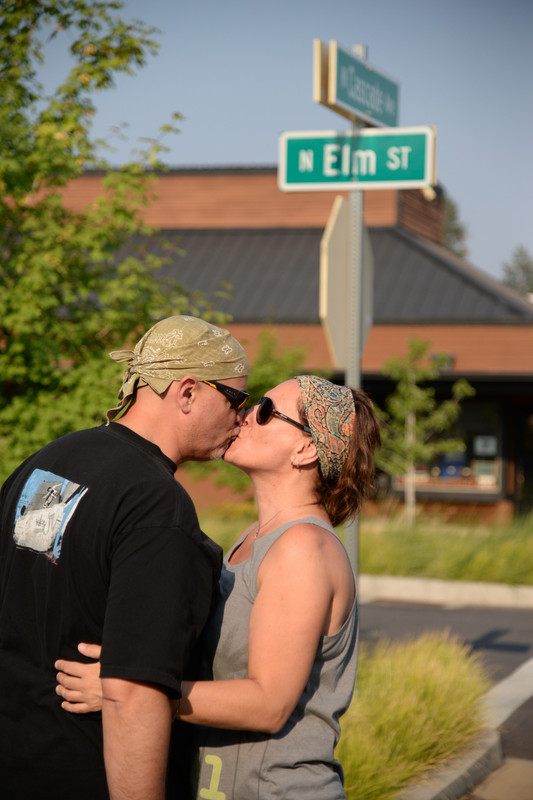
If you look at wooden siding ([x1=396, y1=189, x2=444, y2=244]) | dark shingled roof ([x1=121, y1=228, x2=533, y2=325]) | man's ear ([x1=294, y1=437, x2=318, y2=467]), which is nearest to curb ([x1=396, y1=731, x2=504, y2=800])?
man's ear ([x1=294, y1=437, x2=318, y2=467])

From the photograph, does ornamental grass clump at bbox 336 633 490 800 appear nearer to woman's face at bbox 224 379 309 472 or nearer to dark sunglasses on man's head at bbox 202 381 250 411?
woman's face at bbox 224 379 309 472

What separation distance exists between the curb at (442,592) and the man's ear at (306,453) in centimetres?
1008

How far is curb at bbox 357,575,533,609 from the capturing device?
1220 centimetres

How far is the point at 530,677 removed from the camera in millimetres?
8109

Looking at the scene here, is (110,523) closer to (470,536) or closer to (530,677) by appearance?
(530,677)

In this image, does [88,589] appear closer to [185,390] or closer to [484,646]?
[185,390]

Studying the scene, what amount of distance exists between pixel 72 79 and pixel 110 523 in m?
6.29

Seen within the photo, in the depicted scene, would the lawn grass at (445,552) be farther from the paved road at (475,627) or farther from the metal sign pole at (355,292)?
the metal sign pole at (355,292)

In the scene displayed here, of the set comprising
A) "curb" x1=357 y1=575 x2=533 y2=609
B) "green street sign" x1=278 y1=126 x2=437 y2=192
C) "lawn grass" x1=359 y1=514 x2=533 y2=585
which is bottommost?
"curb" x1=357 y1=575 x2=533 y2=609

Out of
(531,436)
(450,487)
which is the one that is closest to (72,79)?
(450,487)

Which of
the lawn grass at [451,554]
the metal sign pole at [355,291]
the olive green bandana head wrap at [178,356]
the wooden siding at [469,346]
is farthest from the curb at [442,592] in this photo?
the olive green bandana head wrap at [178,356]

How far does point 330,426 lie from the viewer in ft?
8.32

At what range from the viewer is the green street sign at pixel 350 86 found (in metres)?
5.22

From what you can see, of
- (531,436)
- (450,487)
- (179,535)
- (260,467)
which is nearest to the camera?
(179,535)
